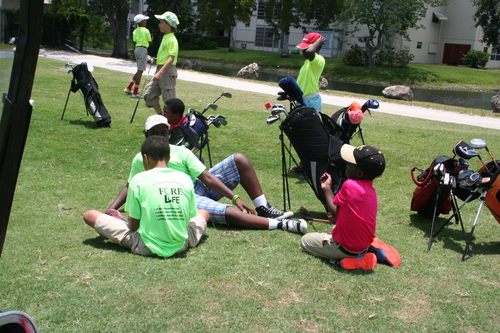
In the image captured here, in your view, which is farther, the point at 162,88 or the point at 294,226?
the point at 162,88

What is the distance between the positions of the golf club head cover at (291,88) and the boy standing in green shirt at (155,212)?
2.28 metres

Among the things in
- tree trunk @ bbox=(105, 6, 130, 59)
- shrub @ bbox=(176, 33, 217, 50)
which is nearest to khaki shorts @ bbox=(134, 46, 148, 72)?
tree trunk @ bbox=(105, 6, 130, 59)

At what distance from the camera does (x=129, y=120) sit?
9.69 metres

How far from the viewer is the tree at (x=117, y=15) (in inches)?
1201

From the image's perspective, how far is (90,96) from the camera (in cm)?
913

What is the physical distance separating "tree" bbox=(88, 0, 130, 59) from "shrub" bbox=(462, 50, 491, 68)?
30.8 m

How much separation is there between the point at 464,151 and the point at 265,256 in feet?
7.10

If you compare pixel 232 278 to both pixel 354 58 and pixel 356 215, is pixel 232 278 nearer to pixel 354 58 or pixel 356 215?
pixel 356 215

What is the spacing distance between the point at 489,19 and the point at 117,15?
31578 millimetres

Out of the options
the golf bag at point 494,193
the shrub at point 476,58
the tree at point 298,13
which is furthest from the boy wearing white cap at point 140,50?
the shrub at point 476,58

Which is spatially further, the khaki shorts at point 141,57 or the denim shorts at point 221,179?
the khaki shorts at point 141,57

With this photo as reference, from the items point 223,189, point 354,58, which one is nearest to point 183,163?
point 223,189

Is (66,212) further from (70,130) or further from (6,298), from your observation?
(70,130)

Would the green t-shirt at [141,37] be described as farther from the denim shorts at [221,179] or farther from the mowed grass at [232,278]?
the denim shorts at [221,179]
